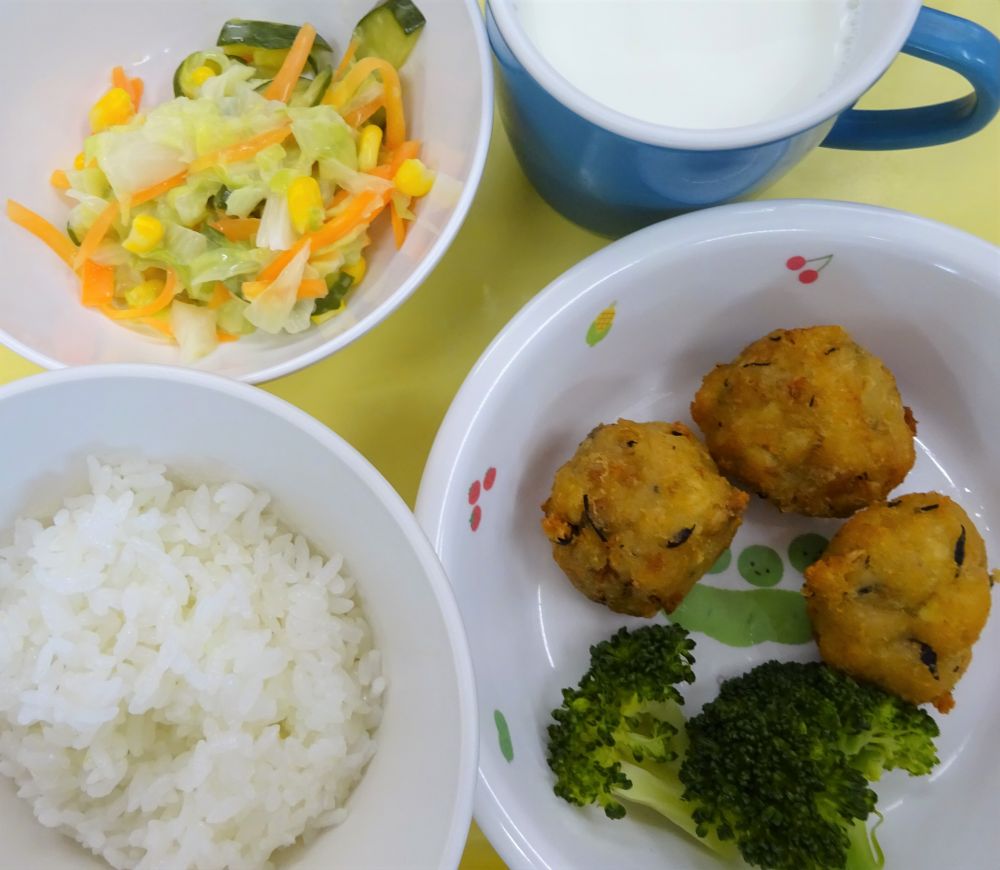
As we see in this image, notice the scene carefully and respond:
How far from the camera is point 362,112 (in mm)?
1288

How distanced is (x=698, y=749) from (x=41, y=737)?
0.82 metres

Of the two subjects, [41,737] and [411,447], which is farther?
[411,447]

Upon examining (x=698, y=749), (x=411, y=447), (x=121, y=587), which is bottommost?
(x=698, y=749)

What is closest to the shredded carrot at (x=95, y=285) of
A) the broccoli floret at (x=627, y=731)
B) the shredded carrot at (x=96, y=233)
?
the shredded carrot at (x=96, y=233)

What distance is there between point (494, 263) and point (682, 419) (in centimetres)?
41

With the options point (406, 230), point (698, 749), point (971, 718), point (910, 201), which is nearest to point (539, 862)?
point (698, 749)

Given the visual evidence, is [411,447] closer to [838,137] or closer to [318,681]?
[318,681]

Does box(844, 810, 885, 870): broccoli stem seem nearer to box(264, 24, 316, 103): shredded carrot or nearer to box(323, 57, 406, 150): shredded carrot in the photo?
box(323, 57, 406, 150): shredded carrot

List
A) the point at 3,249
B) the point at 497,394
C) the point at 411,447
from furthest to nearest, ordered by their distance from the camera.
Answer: the point at 411,447 → the point at 3,249 → the point at 497,394

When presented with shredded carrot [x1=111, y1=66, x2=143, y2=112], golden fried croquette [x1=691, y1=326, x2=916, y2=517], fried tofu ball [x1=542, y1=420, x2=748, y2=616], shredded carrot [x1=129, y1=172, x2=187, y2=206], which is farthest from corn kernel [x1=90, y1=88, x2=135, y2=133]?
golden fried croquette [x1=691, y1=326, x2=916, y2=517]

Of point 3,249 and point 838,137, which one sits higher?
point 838,137

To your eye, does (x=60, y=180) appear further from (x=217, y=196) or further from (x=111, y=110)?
(x=217, y=196)

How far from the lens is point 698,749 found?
45.5 inches

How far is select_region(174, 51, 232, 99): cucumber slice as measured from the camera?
4.34ft
